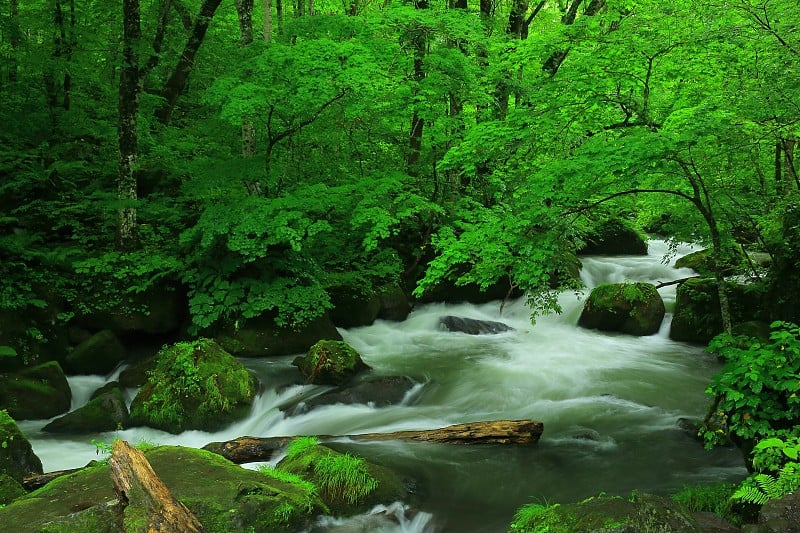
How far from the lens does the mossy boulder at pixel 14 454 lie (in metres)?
5.59

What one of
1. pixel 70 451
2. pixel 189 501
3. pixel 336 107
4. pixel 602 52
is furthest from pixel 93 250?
pixel 602 52

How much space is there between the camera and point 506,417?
28.1 feet

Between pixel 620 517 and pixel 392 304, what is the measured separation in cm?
1002

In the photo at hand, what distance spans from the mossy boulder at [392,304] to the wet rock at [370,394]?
445 centimetres

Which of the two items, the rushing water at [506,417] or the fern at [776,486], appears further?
the rushing water at [506,417]

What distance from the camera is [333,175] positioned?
1318 cm

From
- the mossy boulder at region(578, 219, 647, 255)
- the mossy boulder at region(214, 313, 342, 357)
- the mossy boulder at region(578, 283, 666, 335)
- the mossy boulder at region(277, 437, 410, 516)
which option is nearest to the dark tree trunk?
the mossy boulder at region(214, 313, 342, 357)

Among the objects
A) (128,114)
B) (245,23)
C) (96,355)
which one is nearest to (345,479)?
(96,355)

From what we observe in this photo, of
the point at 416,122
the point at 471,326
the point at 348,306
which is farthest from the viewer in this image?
the point at 416,122

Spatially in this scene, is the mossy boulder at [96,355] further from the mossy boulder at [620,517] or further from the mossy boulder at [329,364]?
the mossy boulder at [620,517]

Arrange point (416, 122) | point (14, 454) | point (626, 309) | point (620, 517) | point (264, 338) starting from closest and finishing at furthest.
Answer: point (620, 517) < point (14, 454) < point (264, 338) < point (626, 309) < point (416, 122)

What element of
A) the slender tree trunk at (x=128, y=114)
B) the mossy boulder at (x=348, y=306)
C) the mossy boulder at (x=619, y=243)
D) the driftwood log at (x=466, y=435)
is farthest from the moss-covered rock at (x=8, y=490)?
the mossy boulder at (x=619, y=243)

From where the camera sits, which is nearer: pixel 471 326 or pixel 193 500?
pixel 193 500

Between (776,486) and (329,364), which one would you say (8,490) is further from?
(776,486)
